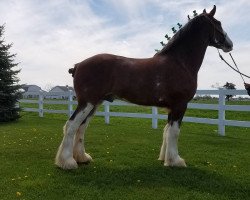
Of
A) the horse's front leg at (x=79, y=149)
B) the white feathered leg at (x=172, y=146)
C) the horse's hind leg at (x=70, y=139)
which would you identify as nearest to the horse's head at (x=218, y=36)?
the white feathered leg at (x=172, y=146)

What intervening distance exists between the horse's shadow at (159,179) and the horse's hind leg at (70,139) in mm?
153

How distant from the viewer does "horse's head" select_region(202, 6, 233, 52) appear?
22.5 ft

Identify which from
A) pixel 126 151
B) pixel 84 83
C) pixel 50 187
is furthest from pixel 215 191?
pixel 126 151

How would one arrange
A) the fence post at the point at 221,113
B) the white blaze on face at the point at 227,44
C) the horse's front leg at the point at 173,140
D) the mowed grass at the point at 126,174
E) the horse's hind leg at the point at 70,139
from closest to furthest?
the mowed grass at the point at 126,174, the horse's hind leg at the point at 70,139, the horse's front leg at the point at 173,140, the white blaze on face at the point at 227,44, the fence post at the point at 221,113

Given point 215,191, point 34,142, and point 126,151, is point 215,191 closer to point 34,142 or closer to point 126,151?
A: point 126,151

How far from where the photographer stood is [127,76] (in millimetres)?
6391

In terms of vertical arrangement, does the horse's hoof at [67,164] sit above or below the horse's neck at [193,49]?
below

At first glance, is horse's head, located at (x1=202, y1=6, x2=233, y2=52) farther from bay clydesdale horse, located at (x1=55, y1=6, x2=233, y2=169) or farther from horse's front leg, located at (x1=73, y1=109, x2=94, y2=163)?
horse's front leg, located at (x1=73, y1=109, x2=94, y2=163)

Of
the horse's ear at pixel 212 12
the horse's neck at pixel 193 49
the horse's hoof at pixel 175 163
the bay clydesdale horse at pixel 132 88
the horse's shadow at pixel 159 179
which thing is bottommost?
the horse's shadow at pixel 159 179

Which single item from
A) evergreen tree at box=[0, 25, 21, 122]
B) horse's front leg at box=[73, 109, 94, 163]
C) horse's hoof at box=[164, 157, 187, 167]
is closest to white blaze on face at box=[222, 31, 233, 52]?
horse's hoof at box=[164, 157, 187, 167]

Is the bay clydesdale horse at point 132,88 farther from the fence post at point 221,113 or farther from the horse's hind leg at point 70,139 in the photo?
the fence post at point 221,113

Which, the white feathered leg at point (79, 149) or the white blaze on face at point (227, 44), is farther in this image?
the white blaze on face at point (227, 44)

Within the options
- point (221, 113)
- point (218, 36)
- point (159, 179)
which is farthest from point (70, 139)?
point (221, 113)

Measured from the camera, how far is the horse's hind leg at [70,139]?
625cm
